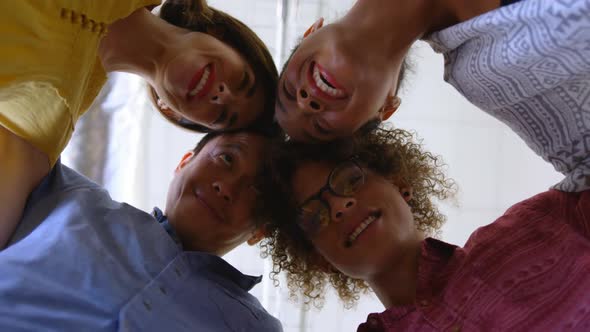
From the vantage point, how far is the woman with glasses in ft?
3.12

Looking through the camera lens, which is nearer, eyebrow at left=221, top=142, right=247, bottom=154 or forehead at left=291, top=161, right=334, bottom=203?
forehead at left=291, top=161, right=334, bottom=203

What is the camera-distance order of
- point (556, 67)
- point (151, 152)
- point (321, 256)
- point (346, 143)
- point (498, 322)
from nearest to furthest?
1. point (556, 67)
2. point (498, 322)
3. point (346, 143)
4. point (321, 256)
5. point (151, 152)

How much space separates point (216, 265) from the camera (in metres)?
1.21

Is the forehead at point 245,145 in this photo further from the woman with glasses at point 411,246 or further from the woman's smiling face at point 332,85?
the woman's smiling face at point 332,85

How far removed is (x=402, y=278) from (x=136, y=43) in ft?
2.14

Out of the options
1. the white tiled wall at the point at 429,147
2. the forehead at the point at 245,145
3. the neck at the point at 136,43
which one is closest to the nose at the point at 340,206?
the forehead at the point at 245,145

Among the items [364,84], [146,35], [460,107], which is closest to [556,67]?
[364,84]

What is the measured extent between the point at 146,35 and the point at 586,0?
797 mm

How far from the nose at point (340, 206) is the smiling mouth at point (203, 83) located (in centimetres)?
31

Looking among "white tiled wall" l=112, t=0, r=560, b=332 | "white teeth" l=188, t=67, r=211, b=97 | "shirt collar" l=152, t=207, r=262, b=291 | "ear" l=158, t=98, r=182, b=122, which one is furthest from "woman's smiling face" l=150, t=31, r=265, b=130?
"white tiled wall" l=112, t=0, r=560, b=332

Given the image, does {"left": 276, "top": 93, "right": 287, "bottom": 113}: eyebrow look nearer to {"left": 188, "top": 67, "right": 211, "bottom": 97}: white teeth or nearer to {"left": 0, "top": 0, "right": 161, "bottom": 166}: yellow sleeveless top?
{"left": 188, "top": 67, "right": 211, "bottom": 97}: white teeth

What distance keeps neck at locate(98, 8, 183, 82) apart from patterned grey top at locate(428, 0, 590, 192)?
531 mm

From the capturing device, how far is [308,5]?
6.31ft

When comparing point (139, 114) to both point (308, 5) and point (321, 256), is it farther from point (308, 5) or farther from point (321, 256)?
point (321, 256)
